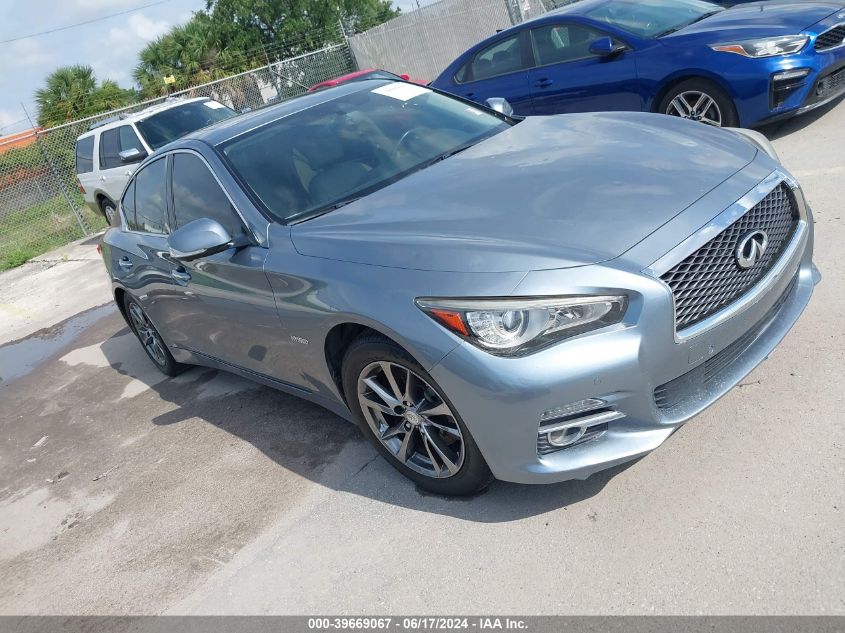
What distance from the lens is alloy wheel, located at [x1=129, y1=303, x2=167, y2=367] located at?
227 inches

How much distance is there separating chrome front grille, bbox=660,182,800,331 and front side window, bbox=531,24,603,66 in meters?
4.99

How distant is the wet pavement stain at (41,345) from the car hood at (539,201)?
16.6 ft

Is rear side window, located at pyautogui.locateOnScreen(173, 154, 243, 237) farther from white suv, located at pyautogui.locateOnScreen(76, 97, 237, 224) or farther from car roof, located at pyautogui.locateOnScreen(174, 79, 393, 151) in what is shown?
white suv, located at pyautogui.locateOnScreen(76, 97, 237, 224)

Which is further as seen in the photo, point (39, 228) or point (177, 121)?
point (39, 228)

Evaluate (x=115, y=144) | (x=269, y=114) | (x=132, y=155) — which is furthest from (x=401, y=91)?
(x=115, y=144)

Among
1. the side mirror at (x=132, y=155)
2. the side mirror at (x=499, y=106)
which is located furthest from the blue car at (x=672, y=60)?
the side mirror at (x=132, y=155)

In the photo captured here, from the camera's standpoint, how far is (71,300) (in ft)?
31.9

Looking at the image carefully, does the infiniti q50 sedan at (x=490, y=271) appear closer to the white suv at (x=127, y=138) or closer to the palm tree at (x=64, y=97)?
the white suv at (x=127, y=138)

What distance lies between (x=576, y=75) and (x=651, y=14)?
902 mm

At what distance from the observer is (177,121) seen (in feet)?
38.4

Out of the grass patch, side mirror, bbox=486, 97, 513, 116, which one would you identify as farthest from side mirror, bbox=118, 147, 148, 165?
side mirror, bbox=486, 97, 513, 116

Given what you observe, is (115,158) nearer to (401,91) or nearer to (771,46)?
(401,91)

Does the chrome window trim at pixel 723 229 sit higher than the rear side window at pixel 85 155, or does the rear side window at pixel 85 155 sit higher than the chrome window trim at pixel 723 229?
the rear side window at pixel 85 155

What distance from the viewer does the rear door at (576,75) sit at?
746 cm
